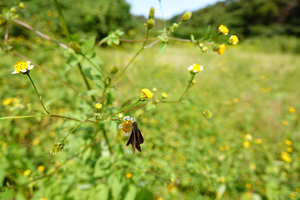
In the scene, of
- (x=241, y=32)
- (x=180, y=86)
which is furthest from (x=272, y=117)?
(x=241, y=32)

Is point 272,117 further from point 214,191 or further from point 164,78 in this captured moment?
point 164,78

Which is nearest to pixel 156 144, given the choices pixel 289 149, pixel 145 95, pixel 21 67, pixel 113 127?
pixel 113 127

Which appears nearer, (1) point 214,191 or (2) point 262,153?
(1) point 214,191

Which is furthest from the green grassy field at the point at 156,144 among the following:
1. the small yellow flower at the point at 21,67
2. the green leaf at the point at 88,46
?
the small yellow flower at the point at 21,67

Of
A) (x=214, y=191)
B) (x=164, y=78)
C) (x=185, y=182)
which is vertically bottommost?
(x=214, y=191)

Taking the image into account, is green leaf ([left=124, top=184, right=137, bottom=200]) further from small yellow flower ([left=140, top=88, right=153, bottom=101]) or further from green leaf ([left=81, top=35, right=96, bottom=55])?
green leaf ([left=81, top=35, right=96, bottom=55])
